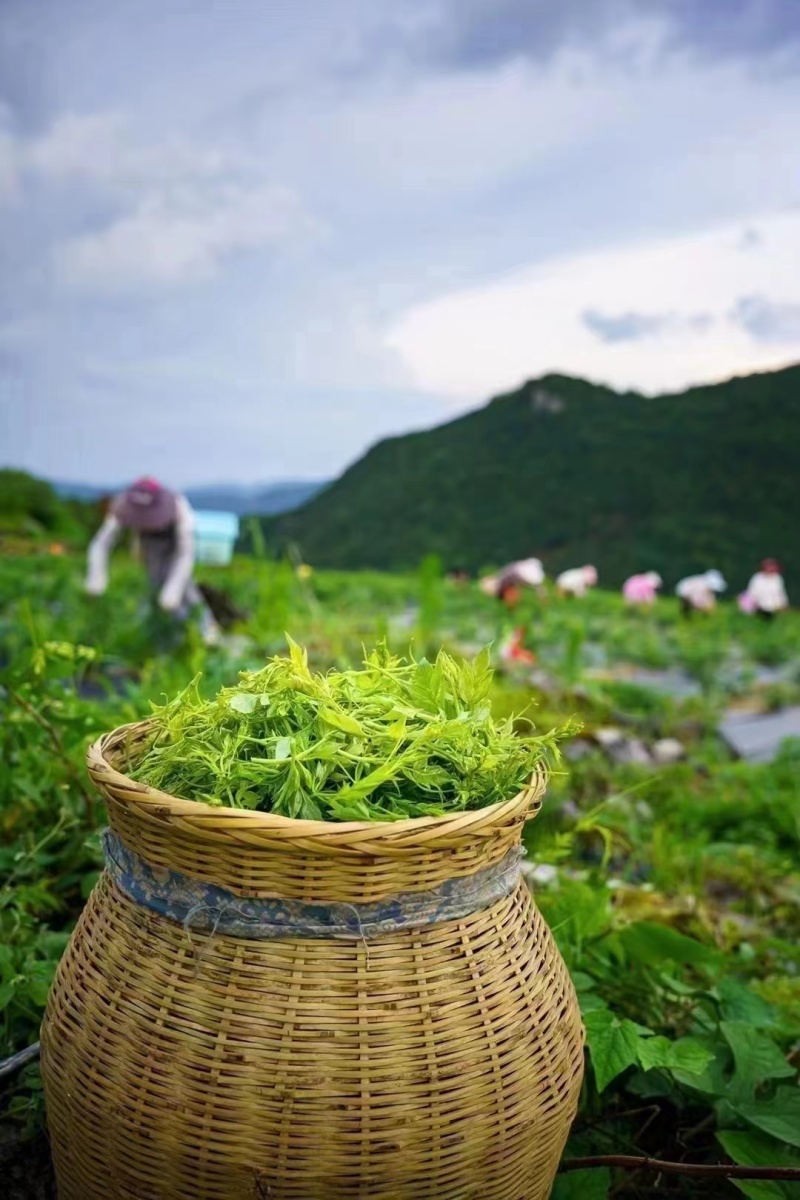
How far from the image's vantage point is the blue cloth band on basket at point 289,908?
1.32 meters

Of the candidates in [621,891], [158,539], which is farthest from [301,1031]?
[158,539]

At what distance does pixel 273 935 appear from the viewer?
1328 millimetres

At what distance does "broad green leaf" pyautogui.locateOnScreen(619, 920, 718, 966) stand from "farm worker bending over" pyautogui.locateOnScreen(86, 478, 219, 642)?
5.10 metres

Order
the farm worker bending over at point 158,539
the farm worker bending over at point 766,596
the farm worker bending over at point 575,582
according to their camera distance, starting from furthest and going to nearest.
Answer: the farm worker bending over at point 575,582, the farm worker bending over at point 766,596, the farm worker bending over at point 158,539

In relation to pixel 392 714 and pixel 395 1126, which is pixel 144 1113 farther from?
pixel 392 714

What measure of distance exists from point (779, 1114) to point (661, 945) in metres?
0.38

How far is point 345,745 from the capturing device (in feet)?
4.65

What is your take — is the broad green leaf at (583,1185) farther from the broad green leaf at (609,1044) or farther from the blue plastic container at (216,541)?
the blue plastic container at (216,541)

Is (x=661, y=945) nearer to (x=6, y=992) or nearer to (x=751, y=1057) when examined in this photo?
(x=751, y=1057)

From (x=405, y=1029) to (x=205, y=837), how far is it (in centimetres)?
35

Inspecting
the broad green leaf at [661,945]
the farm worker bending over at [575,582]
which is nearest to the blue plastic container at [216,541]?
the farm worker bending over at [575,582]

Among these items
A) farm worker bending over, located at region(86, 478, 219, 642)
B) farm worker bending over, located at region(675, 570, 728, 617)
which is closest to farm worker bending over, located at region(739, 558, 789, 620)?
farm worker bending over, located at region(675, 570, 728, 617)

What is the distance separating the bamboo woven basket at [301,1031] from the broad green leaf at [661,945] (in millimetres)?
693

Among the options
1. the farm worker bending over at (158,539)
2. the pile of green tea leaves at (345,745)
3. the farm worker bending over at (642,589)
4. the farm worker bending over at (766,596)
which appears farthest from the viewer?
the farm worker bending over at (642,589)
